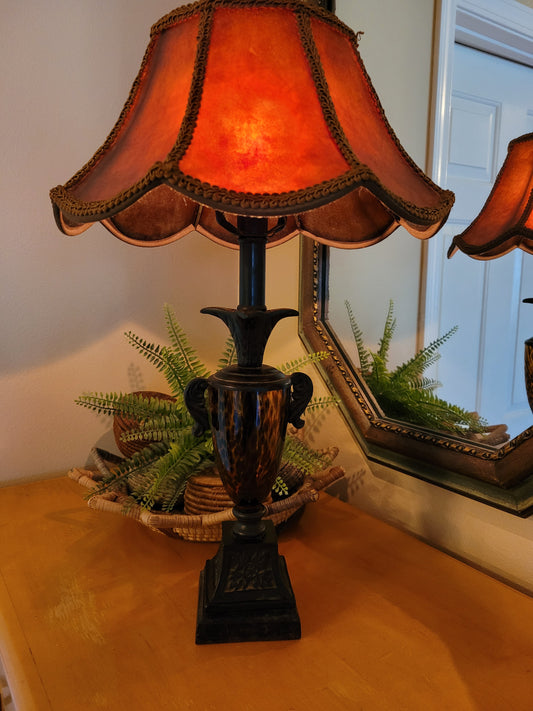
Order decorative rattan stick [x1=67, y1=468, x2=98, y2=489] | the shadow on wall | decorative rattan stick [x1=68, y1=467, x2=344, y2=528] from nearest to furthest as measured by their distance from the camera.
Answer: decorative rattan stick [x1=68, y1=467, x2=344, y2=528] < decorative rattan stick [x1=67, y1=468, x2=98, y2=489] < the shadow on wall

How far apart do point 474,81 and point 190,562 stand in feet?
2.47

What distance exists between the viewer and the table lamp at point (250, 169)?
0.42m

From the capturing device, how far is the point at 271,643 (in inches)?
22.0

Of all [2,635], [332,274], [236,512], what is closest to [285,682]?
[236,512]

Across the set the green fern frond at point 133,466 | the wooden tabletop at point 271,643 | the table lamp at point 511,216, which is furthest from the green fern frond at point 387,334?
the green fern frond at point 133,466

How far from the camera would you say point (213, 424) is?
577 mm

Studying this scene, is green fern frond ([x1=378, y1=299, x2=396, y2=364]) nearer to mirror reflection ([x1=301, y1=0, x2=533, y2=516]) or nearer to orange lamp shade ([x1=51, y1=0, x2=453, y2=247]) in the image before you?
mirror reflection ([x1=301, y1=0, x2=533, y2=516])

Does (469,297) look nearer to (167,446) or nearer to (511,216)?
(511,216)

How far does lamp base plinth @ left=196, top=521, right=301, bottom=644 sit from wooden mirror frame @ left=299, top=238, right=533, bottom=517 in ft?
0.93

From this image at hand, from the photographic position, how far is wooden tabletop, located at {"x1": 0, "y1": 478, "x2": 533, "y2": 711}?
1.59ft

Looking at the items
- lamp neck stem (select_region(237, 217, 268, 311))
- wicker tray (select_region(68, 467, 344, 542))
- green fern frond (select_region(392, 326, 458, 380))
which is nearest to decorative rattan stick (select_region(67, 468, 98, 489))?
wicker tray (select_region(68, 467, 344, 542))

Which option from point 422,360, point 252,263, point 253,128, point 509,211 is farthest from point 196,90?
point 422,360

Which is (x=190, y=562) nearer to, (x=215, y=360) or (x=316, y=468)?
(x=316, y=468)

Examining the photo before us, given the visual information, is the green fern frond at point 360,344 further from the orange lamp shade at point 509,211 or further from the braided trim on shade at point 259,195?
the braided trim on shade at point 259,195
